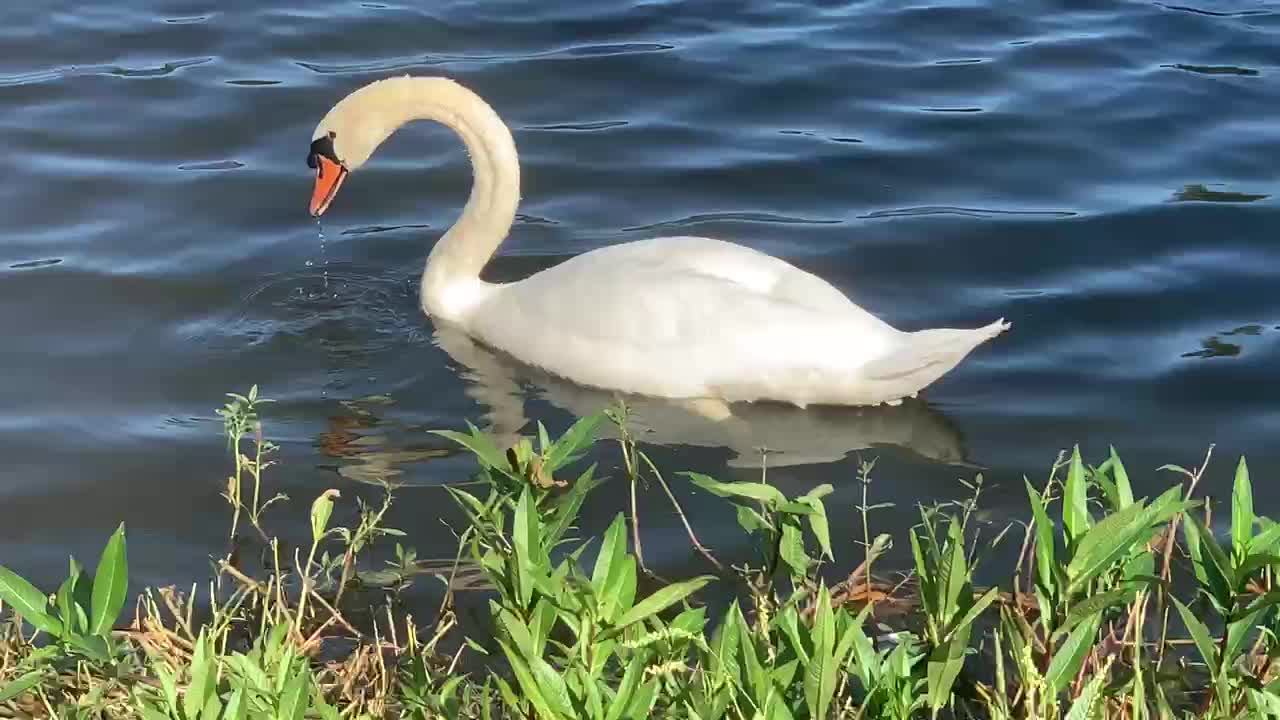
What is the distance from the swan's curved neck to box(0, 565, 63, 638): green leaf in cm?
355

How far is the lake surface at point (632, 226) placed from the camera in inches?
210

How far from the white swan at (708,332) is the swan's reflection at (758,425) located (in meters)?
0.05

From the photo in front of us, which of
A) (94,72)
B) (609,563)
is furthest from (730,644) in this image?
(94,72)

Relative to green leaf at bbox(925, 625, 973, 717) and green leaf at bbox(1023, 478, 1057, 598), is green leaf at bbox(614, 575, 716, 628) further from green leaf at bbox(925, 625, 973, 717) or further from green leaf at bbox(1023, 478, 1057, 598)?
green leaf at bbox(1023, 478, 1057, 598)

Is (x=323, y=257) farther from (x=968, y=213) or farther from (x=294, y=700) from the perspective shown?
(x=294, y=700)

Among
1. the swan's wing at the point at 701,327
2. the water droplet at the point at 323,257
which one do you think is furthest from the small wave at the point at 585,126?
the swan's wing at the point at 701,327

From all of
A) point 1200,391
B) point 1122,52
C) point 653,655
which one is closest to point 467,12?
point 1122,52

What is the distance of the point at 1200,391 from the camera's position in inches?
229

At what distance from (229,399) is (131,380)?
41 centimetres

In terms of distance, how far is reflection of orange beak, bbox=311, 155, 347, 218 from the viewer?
6.77 meters

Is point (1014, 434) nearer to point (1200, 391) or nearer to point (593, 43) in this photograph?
point (1200, 391)

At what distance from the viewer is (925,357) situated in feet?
17.3

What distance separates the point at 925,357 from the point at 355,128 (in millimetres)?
2474

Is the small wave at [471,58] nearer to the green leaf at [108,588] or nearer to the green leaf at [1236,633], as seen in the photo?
the green leaf at [108,588]
